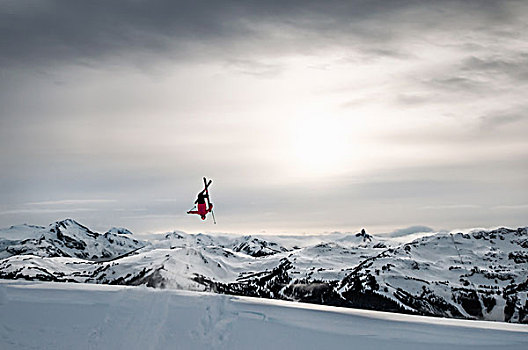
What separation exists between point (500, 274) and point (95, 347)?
205m

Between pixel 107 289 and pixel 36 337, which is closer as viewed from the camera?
pixel 36 337

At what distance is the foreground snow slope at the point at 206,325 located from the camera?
17547 mm

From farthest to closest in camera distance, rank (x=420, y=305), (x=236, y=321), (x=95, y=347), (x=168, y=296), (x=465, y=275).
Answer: (x=465, y=275)
(x=420, y=305)
(x=168, y=296)
(x=236, y=321)
(x=95, y=347)

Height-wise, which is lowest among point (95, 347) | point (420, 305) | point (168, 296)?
point (420, 305)

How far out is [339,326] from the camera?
18.5 meters

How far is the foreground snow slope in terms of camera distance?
17.5 metres

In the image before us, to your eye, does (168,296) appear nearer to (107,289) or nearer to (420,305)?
(107,289)

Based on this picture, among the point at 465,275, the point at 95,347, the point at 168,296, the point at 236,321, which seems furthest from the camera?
the point at 465,275

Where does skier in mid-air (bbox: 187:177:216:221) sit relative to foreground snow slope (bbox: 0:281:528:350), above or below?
above

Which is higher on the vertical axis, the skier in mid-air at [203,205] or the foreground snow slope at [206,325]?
the skier in mid-air at [203,205]

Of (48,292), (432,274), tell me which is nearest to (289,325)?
(48,292)

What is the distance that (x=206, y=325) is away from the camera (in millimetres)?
18469

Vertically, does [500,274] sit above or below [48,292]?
below

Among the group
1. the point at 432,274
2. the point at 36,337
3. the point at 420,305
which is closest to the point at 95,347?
the point at 36,337
